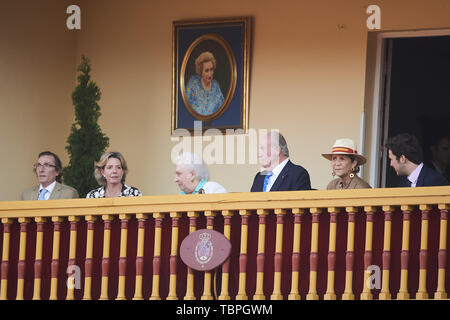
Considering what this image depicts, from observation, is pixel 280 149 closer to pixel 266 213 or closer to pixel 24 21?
pixel 266 213

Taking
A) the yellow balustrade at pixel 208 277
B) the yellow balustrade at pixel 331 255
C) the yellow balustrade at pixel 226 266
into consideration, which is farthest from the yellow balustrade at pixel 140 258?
the yellow balustrade at pixel 331 255

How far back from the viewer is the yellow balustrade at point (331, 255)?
666 cm

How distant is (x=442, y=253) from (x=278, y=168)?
1.73 metres

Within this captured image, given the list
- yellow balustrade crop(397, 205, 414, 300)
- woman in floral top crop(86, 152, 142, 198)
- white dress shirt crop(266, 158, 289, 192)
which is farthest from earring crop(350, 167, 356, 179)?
woman in floral top crop(86, 152, 142, 198)

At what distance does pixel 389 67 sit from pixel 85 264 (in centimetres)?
383

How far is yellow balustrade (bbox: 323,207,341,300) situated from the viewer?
6664mm

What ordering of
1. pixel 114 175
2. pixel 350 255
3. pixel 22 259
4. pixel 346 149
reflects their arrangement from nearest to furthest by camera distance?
pixel 350 255 → pixel 22 259 → pixel 346 149 → pixel 114 175

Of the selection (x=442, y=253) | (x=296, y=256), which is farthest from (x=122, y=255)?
(x=442, y=253)

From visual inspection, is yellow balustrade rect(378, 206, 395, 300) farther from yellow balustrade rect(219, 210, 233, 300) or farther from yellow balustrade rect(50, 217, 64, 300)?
A: yellow balustrade rect(50, 217, 64, 300)

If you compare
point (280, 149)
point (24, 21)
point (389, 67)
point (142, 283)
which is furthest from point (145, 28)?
point (142, 283)

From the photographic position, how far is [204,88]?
407 inches

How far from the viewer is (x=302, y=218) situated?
6.89 metres

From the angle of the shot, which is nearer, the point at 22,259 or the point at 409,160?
the point at 409,160

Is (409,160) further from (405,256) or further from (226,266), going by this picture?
(226,266)
